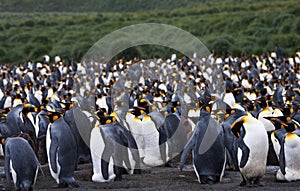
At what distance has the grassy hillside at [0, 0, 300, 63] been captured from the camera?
29422 mm

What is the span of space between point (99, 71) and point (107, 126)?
1561 centimetres

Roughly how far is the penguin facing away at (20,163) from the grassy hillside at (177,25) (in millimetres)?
22094

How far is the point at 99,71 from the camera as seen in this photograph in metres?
22.6

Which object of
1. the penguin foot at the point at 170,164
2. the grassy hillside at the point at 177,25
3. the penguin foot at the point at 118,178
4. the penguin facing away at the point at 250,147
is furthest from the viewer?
the grassy hillside at the point at 177,25

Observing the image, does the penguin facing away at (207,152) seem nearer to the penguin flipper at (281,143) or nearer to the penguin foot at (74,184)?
the penguin flipper at (281,143)

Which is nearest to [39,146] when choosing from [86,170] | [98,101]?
[86,170]

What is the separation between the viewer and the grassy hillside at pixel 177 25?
2942 centimetres

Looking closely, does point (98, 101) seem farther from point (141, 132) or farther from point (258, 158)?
point (258, 158)

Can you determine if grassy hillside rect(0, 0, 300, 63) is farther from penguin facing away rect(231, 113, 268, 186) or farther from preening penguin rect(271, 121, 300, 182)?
penguin facing away rect(231, 113, 268, 186)

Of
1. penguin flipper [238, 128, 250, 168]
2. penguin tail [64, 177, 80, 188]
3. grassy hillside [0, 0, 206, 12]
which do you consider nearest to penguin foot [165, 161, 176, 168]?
penguin tail [64, 177, 80, 188]

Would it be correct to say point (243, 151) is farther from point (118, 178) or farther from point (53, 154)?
point (53, 154)

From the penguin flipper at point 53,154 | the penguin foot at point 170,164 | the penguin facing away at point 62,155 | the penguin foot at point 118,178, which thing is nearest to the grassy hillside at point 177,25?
the penguin foot at point 170,164

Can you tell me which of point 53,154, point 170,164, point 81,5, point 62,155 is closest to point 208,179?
point 170,164

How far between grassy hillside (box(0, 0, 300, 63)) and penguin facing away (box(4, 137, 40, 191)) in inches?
870
